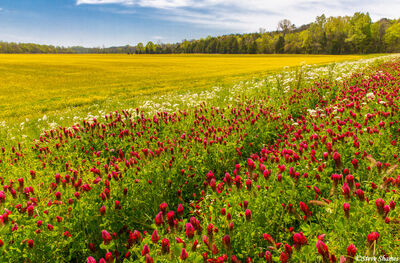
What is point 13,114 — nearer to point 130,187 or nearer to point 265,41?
point 130,187

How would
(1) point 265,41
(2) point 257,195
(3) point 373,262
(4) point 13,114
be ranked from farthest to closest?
(1) point 265,41
(4) point 13,114
(2) point 257,195
(3) point 373,262

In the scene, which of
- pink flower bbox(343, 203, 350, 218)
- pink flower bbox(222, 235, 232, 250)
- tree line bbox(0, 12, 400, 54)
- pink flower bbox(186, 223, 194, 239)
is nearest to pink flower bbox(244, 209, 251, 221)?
pink flower bbox(222, 235, 232, 250)

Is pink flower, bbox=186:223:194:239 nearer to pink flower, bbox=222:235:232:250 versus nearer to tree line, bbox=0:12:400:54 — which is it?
pink flower, bbox=222:235:232:250

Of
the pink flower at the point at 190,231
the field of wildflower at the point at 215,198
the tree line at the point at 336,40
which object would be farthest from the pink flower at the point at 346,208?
the tree line at the point at 336,40

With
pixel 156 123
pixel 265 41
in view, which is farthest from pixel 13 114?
pixel 265 41

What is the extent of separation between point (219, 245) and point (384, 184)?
2115 mm

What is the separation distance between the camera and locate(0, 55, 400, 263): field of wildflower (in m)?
2.33

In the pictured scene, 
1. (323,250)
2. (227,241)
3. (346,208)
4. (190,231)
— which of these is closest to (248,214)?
(227,241)

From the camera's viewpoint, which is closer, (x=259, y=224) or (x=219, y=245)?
(x=219, y=245)

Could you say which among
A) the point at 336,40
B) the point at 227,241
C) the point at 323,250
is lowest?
the point at 227,241

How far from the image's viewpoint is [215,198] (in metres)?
3.12

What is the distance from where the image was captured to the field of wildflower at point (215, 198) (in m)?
2.33

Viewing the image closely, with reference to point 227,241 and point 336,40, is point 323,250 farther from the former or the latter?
point 336,40

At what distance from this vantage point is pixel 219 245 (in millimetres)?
2561
